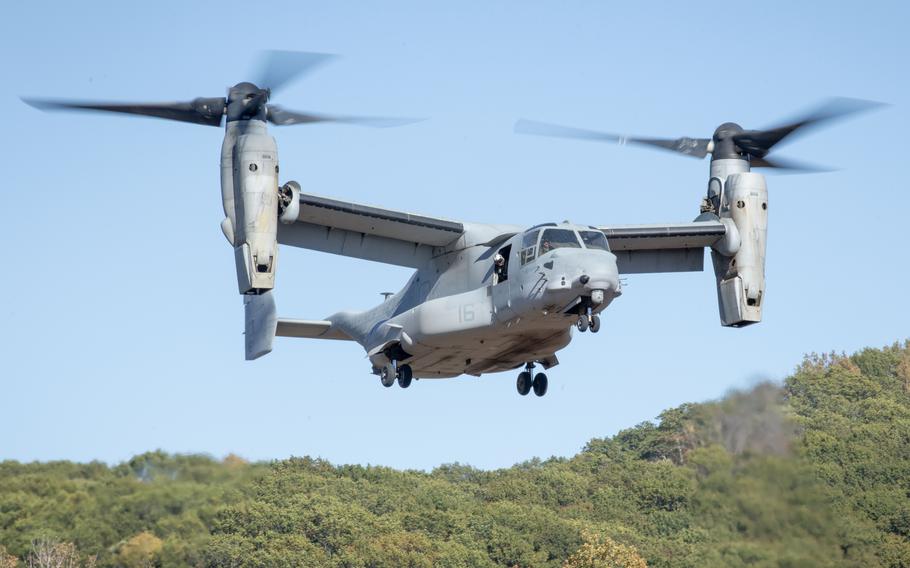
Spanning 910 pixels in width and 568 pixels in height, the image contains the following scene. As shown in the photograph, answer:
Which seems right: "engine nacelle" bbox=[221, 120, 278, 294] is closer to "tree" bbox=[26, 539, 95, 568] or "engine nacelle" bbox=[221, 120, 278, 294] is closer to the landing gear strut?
the landing gear strut

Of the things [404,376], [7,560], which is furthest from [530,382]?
[7,560]

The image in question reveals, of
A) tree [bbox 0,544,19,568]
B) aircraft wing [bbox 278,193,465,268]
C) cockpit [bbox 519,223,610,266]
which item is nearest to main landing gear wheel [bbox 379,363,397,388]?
aircraft wing [bbox 278,193,465,268]

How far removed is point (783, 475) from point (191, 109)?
38.5 ft

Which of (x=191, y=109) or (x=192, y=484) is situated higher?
(x=191, y=109)

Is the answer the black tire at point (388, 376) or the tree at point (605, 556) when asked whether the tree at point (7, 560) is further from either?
the tree at point (605, 556)

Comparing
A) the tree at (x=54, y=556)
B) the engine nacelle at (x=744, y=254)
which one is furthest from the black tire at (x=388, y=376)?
the tree at (x=54, y=556)

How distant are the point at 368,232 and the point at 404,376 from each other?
2756 millimetres

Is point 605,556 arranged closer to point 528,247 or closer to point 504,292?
point 504,292

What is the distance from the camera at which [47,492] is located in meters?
32.0

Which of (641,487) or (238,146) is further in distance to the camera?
(641,487)

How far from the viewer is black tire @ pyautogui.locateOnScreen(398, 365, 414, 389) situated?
2711 centimetres

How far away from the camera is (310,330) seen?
29.1m

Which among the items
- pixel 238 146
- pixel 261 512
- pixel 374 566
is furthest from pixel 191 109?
pixel 374 566

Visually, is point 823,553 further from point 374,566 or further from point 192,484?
point 374,566
